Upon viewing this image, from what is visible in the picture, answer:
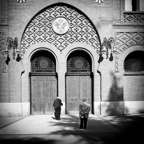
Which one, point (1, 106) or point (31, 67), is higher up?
point (31, 67)

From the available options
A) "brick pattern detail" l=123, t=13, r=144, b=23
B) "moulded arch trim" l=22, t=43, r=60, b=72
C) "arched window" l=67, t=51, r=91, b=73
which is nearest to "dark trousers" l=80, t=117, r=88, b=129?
"arched window" l=67, t=51, r=91, b=73

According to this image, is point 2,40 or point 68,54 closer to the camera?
point 2,40

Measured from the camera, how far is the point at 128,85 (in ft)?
34.3

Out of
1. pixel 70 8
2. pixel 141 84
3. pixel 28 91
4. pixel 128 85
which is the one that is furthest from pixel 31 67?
pixel 141 84

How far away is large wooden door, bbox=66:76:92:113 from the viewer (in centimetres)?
1053

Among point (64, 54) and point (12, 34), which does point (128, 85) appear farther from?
point (12, 34)

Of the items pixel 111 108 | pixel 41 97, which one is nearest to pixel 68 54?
pixel 41 97

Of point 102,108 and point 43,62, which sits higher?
point 43,62

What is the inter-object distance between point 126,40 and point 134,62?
1742 mm

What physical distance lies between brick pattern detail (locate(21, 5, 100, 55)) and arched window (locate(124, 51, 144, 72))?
2461 mm

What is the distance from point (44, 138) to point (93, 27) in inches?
310

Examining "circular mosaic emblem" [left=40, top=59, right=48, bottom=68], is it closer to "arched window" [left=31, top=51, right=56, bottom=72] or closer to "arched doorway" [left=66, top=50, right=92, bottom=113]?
"arched window" [left=31, top=51, right=56, bottom=72]

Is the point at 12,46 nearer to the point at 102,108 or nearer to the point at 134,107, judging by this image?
the point at 102,108

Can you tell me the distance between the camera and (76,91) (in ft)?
34.6
